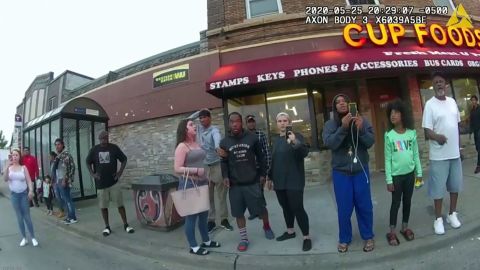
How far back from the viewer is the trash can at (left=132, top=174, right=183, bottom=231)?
5891 mm

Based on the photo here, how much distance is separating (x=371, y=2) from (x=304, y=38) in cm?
286

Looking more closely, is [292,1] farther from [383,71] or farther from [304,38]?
[383,71]

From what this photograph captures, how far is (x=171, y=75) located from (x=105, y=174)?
532cm

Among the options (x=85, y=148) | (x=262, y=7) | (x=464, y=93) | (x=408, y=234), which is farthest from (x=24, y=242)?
(x=464, y=93)

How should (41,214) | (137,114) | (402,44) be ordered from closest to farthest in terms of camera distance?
1. (41,214)
2. (402,44)
3. (137,114)

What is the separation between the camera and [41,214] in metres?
Answer: 8.89

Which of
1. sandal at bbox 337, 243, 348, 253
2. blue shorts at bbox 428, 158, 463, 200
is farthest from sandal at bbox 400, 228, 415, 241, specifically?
sandal at bbox 337, 243, 348, 253

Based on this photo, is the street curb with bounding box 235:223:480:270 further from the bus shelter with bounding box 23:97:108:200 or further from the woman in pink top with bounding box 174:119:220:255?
the bus shelter with bounding box 23:97:108:200

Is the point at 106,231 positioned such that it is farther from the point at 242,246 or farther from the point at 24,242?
the point at 242,246

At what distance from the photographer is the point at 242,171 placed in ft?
15.0

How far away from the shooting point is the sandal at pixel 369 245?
4133mm

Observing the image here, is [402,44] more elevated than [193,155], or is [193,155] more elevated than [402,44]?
[402,44]

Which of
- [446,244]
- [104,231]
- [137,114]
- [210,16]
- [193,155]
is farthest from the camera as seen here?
[137,114]

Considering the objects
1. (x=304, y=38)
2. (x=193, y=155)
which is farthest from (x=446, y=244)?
(x=304, y=38)
